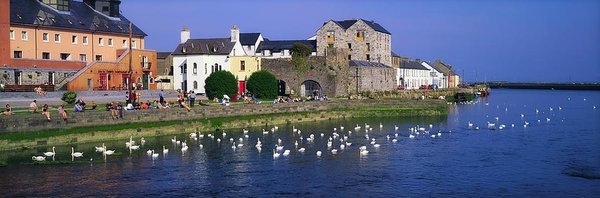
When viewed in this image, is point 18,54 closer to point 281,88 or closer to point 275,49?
point 281,88

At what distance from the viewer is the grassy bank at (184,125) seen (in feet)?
128

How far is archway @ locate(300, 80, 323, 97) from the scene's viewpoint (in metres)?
81.4

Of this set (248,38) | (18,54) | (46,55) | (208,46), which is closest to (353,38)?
(248,38)

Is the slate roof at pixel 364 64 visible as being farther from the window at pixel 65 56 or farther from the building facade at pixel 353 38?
the window at pixel 65 56

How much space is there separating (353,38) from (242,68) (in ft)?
80.2

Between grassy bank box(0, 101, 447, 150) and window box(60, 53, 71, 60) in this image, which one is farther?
window box(60, 53, 71, 60)

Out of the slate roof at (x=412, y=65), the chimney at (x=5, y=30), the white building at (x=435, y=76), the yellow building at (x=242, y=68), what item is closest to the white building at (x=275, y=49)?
the yellow building at (x=242, y=68)

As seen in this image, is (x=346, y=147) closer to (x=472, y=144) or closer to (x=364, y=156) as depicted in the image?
(x=364, y=156)

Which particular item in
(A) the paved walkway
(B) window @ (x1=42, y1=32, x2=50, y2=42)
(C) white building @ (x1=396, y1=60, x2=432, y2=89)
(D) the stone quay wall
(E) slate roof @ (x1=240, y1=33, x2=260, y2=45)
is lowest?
(D) the stone quay wall

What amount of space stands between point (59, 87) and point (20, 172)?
31329mm

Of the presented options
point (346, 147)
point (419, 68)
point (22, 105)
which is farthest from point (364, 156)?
point (419, 68)

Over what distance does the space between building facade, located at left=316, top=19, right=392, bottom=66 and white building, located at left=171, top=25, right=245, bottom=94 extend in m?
20.7

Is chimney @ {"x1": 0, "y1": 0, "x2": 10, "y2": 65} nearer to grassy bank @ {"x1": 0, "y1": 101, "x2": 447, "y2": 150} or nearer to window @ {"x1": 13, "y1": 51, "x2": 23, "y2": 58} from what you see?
window @ {"x1": 13, "y1": 51, "x2": 23, "y2": 58}

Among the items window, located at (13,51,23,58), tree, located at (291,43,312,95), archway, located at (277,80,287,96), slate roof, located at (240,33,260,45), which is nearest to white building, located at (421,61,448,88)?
slate roof, located at (240,33,260,45)
